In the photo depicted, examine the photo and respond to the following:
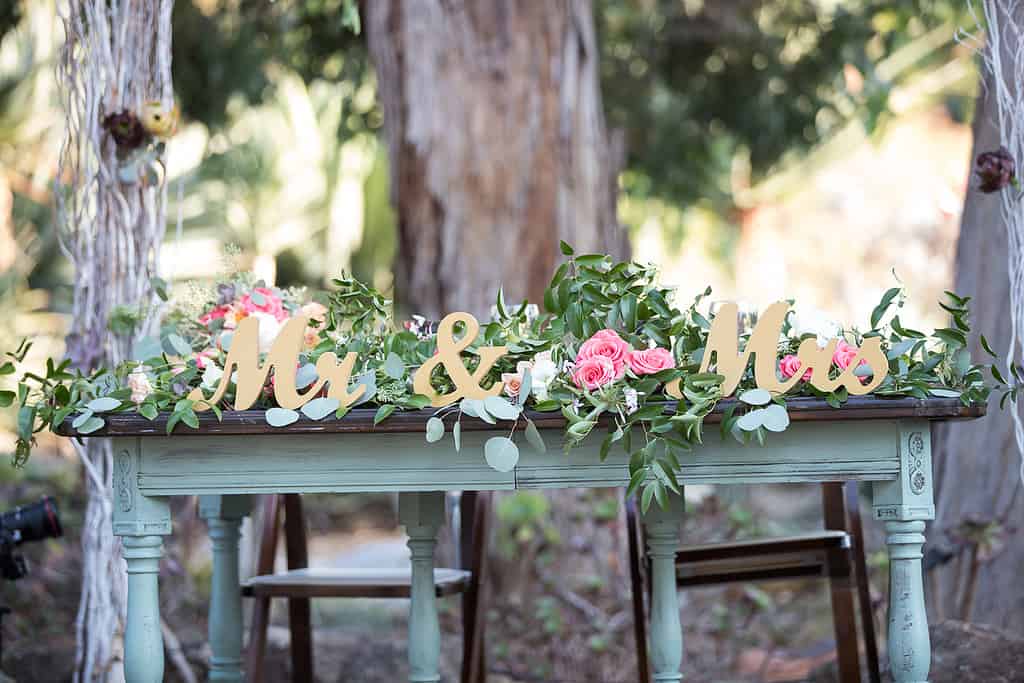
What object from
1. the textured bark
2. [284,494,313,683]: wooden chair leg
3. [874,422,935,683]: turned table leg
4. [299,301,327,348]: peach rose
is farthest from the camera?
the textured bark

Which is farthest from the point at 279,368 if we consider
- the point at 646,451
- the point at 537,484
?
the point at 646,451

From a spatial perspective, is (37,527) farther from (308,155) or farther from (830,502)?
(308,155)

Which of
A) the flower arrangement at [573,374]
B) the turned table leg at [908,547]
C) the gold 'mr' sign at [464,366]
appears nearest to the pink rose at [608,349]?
the flower arrangement at [573,374]

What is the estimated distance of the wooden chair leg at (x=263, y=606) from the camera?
2.92 meters

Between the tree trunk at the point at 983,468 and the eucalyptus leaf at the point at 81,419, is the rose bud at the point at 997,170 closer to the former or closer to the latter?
the tree trunk at the point at 983,468

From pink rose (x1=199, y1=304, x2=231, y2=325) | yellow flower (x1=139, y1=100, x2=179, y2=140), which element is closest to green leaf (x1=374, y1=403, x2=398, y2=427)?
pink rose (x1=199, y1=304, x2=231, y2=325)

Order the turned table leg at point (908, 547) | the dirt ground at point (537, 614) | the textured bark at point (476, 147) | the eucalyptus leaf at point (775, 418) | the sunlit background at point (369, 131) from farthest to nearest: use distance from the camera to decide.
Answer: the sunlit background at point (369, 131)
the textured bark at point (476, 147)
the dirt ground at point (537, 614)
the turned table leg at point (908, 547)
the eucalyptus leaf at point (775, 418)

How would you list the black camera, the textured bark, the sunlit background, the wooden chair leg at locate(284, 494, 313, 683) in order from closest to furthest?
the black camera, the wooden chair leg at locate(284, 494, 313, 683), the textured bark, the sunlit background

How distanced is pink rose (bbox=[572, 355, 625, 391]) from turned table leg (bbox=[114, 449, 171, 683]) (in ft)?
2.91

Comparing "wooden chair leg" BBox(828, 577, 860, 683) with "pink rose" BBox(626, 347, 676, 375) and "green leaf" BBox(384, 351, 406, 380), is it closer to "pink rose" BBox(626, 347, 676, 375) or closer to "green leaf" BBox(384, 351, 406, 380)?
"pink rose" BBox(626, 347, 676, 375)

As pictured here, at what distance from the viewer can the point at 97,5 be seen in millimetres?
2756

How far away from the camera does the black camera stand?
2770 mm

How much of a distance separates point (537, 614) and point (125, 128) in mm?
2653

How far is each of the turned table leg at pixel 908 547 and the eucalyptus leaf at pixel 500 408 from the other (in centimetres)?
77
